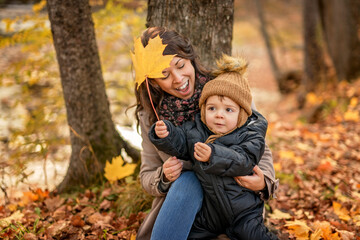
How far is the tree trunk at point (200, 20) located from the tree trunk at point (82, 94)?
71 centimetres

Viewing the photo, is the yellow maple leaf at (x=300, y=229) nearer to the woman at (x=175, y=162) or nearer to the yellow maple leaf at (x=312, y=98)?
the woman at (x=175, y=162)

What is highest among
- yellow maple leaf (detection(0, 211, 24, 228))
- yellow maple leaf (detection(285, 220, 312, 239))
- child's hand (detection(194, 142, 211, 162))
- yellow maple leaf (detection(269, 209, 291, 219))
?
child's hand (detection(194, 142, 211, 162))

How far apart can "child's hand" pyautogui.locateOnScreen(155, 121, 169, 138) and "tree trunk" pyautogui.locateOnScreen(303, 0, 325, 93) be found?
7249 millimetres

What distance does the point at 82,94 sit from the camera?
116 inches

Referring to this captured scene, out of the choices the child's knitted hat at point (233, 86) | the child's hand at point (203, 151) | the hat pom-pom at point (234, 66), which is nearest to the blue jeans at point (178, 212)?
the child's hand at point (203, 151)

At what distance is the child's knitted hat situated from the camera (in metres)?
1.89

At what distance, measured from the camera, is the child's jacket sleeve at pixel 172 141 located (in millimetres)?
1745

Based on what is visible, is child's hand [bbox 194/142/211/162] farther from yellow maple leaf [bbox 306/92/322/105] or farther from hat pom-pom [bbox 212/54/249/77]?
yellow maple leaf [bbox 306/92/322/105]

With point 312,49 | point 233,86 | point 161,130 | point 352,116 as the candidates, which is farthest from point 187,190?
point 312,49

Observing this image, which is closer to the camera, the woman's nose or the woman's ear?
the woman's nose

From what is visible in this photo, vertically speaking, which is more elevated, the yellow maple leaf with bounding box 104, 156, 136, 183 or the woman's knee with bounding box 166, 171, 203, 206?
the woman's knee with bounding box 166, 171, 203, 206

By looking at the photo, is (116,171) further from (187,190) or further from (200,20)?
(200,20)

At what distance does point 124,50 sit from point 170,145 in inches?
152

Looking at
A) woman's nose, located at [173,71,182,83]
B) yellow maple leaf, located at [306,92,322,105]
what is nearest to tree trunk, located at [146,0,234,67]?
woman's nose, located at [173,71,182,83]
